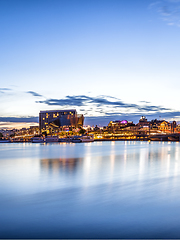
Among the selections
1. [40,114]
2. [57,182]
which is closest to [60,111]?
[40,114]

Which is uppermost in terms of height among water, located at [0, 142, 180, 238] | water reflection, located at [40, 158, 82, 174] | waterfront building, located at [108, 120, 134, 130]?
waterfront building, located at [108, 120, 134, 130]

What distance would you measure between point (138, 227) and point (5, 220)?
2431mm

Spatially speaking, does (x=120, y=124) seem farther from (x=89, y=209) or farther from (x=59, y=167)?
(x=89, y=209)

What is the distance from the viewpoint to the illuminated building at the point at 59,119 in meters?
131

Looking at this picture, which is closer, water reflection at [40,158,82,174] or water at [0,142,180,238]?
water at [0,142,180,238]

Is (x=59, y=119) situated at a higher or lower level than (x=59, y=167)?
higher

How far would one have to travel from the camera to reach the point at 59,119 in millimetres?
135875

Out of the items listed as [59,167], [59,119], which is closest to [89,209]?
[59,167]

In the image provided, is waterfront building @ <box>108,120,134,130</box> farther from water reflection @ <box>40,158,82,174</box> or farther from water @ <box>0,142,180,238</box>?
water @ <box>0,142,180,238</box>

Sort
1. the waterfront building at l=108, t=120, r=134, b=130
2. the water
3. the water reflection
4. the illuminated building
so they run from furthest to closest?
the waterfront building at l=108, t=120, r=134, b=130
the illuminated building
the water reflection
the water

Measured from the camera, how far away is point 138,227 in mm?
4273

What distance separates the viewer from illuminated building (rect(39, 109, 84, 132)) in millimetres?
131250

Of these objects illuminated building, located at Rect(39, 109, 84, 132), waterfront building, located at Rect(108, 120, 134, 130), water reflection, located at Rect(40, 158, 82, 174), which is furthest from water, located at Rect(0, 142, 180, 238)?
waterfront building, located at Rect(108, 120, 134, 130)

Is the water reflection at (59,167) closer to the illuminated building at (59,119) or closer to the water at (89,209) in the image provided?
the water at (89,209)
